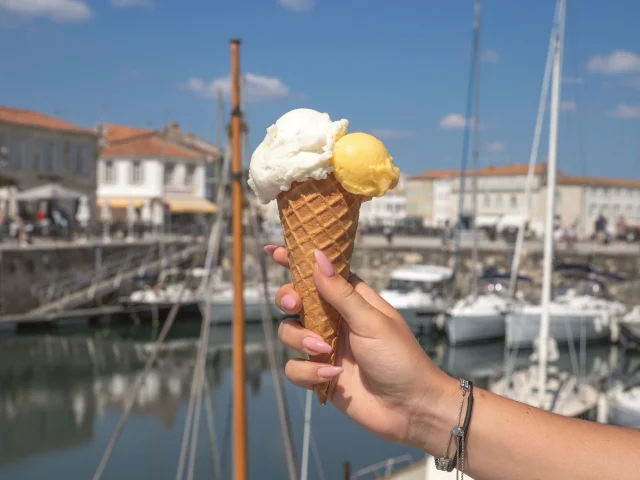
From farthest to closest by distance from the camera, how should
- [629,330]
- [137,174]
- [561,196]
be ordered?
1. [561,196]
2. [137,174]
3. [629,330]

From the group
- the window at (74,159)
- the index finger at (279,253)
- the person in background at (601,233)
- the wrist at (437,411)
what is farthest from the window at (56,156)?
the wrist at (437,411)

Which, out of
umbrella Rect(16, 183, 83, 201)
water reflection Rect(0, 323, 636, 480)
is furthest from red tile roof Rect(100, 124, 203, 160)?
water reflection Rect(0, 323, 636, 480)

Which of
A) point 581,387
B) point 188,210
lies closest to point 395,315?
point 581,387

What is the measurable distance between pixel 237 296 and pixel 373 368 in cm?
560

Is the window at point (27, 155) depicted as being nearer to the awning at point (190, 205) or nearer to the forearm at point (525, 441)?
the awning at point (190, 205)

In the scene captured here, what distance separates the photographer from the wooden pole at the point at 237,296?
680 centimetres

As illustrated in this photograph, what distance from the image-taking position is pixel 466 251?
3319 cm

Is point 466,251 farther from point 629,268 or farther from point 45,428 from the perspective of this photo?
point 45,428

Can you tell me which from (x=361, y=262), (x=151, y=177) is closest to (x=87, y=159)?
(x=151, y=177)

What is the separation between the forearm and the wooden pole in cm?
522

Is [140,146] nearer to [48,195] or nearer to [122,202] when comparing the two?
[122,202]

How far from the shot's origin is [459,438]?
5.80 ft

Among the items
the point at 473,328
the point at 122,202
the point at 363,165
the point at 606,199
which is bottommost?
the point at 473,328

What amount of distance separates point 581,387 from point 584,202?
171ft
